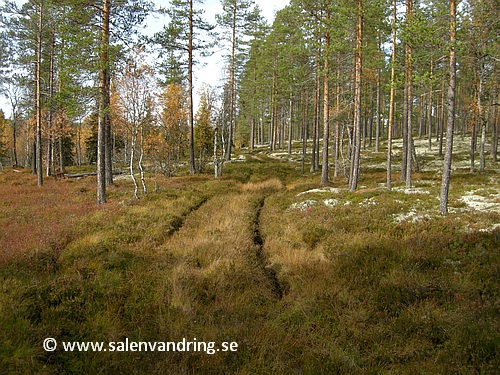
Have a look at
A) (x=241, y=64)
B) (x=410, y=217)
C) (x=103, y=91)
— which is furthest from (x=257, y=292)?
(x=241, y=64)

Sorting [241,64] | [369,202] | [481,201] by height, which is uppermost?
[241,64]

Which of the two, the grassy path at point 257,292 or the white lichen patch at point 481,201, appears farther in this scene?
the white lichen patch at point 481,201

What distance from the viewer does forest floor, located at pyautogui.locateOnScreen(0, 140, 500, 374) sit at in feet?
14.2

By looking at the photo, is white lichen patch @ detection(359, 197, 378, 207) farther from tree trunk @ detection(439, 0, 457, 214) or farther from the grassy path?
Answer: tree trunk @ detection(439, 0, 457, 214)

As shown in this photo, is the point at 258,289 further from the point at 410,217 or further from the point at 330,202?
the point at 330,202

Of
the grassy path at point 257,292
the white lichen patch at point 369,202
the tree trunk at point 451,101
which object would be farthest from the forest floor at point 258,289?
the tree trunk at point 451,101

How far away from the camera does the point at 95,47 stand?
12414 mm

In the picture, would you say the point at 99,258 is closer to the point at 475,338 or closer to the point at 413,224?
the point at 475,338

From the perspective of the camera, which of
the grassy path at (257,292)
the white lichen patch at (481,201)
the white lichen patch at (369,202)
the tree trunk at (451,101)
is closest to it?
the grassy path at (257,292)

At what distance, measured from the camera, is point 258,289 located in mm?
6605

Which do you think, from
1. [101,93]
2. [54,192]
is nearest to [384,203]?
[101,93]

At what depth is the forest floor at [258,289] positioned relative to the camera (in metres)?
4.32

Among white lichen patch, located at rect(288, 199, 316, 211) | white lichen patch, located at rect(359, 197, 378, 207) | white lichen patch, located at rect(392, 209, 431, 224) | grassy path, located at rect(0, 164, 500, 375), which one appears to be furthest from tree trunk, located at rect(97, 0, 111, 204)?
white lichen patch, located at rect(392, 209, 431, 224)

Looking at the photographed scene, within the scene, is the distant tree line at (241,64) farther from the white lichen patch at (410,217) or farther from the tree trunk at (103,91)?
the white lichen patch at (410,217)
